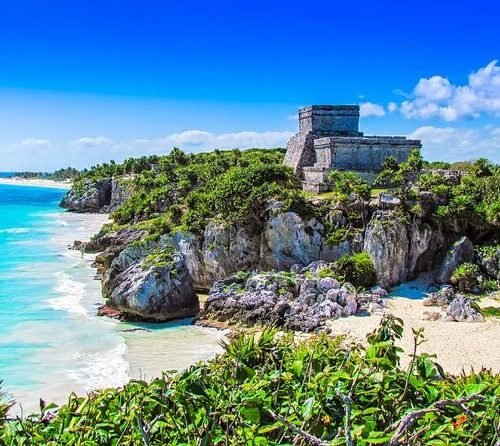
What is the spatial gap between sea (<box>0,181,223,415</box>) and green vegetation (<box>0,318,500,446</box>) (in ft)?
20.3

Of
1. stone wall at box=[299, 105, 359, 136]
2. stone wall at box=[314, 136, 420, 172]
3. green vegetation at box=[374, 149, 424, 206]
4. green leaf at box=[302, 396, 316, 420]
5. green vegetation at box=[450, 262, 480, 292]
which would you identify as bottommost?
green vegetation at box=[450, 262, 480, 292]

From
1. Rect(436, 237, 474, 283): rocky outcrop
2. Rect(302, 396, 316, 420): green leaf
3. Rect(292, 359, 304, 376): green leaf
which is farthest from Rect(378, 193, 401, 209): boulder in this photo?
Rect(302, 396, 316, 420): green leaf

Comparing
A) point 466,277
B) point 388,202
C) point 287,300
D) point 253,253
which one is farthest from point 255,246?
point 466,277

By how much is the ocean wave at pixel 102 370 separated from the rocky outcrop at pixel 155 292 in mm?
3201

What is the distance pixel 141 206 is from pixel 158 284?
24.3m

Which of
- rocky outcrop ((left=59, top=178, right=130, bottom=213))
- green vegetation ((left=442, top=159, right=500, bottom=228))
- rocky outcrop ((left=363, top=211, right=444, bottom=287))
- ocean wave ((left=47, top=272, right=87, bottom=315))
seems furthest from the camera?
rocky outcrop ((left=59, top=178, right=130, bottom=213))

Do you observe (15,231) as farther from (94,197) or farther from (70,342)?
(70,342)

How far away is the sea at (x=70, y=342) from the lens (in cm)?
1881

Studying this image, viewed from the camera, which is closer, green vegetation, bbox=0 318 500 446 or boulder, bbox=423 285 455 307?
green vegetation, bbox=0 318 500 446

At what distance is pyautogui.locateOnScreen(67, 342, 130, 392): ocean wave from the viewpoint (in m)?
18.5

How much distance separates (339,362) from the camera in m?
9.02

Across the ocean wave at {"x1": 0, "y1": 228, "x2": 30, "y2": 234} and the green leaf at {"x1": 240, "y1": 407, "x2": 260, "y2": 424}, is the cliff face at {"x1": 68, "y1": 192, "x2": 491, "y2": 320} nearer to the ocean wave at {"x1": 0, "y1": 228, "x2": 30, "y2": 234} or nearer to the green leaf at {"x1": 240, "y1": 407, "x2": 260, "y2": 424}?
the green leaf at {"x1": 240, "y1": 407, "x2": 260, "y2": 424}

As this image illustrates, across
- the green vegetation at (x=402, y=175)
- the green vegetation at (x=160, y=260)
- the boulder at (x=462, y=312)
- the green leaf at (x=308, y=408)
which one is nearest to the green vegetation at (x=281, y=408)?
the green leaf at (x=308, y=408)

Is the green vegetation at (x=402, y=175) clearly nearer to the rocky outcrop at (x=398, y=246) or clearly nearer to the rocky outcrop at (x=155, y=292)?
the rocky outcrop at (x=398, y=246)
